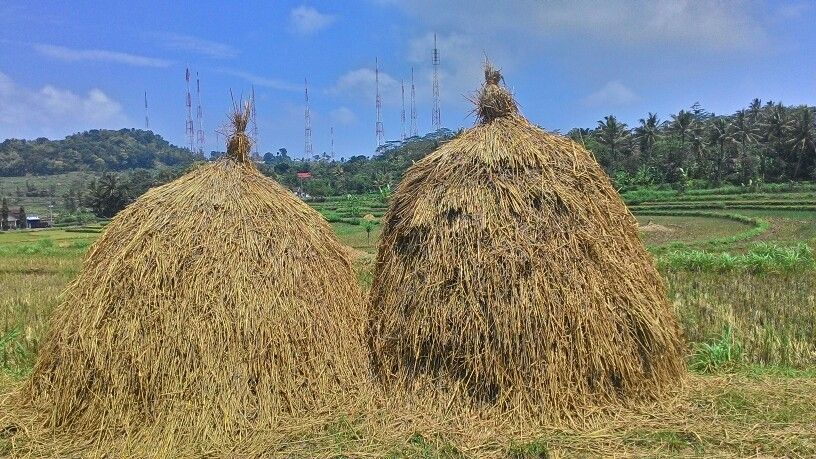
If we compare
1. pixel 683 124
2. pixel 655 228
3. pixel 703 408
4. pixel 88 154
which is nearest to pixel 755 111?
pixel 683 124

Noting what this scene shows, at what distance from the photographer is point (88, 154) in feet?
391

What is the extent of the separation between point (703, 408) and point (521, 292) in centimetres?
212

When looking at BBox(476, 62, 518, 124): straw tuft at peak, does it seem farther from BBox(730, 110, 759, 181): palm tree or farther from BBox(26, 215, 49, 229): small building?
BBox(26, 215, 49, 229): small building

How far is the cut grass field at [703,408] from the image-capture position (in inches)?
200

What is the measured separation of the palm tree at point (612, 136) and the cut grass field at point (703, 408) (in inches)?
2142

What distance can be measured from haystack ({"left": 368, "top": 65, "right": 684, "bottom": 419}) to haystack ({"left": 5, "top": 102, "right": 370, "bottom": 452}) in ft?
2.45

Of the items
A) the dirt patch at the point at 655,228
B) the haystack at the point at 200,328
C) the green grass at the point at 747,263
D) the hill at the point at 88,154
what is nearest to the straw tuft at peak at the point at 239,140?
the haystack at the point at 200,328

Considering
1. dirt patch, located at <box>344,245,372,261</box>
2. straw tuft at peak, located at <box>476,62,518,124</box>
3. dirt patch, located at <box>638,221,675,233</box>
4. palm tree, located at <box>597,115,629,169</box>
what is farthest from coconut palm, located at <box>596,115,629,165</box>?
straw tuft at peak, located at <box>476,62,518,124</box>

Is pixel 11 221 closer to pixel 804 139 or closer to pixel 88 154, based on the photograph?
pixel 88 154

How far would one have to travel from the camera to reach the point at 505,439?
516 centimetres

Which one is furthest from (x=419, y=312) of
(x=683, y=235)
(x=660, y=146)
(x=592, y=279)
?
(x=660, y=146)

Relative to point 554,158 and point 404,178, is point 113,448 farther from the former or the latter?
point 554,158

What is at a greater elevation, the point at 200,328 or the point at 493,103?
the point at 493,103

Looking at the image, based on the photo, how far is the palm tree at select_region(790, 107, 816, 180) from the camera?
53.3m
